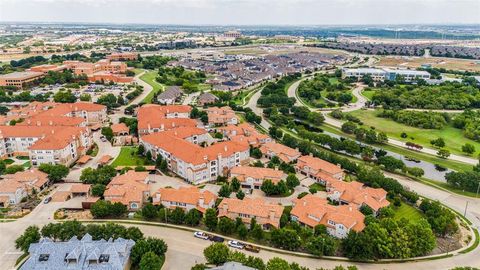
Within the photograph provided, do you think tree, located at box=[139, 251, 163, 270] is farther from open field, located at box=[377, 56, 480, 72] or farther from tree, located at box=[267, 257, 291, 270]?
open field, located at box=[377, 56, 480, 72]

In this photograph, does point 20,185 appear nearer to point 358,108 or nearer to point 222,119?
point 222,119

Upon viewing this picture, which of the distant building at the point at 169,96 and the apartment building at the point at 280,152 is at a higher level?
the distant building at the point at 169,96

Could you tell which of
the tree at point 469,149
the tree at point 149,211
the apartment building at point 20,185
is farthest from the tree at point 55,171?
the tree at point 469,149

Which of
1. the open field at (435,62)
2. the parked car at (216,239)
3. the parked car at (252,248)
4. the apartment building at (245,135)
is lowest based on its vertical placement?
the parked car at (252,248)

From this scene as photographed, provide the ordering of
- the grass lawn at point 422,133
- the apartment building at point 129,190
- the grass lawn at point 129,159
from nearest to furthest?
1. the apartment building at point 129,190
2. the grass lawn at point 129,159
3. the grass lawn at point 422,133

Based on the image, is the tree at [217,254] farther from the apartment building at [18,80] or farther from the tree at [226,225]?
the apartment building at [18,80]

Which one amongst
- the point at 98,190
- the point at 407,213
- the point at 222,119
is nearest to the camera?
the point at 407,213

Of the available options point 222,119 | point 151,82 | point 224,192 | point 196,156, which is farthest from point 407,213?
point 151,82

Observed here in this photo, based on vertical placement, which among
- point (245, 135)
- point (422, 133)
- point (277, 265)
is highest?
point (245, 135)
